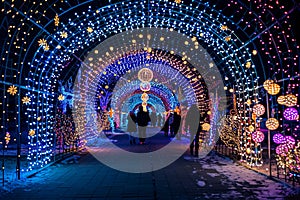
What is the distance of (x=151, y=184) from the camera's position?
7.18m

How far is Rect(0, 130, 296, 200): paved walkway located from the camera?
20.4ft

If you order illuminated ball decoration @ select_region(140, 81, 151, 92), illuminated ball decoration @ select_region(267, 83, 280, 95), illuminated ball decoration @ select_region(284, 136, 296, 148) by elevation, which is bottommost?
illuminated ball decoration @ select_region(284, 136, 296, 148)

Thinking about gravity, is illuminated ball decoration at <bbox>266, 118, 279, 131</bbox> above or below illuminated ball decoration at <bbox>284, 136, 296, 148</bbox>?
above

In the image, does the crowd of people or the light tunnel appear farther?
the crowd of people

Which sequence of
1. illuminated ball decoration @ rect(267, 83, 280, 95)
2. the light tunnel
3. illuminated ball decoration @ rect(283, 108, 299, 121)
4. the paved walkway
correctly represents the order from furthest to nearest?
1. the light tunnel
2. illuminated ball decoration @ rect(267, 83, 280, 95)
3. illuminated ball decoration @ rect(283, 108, 299, 121)
4. the paved walkway

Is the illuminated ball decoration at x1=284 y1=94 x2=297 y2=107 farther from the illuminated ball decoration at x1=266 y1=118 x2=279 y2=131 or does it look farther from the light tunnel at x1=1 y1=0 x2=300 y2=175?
the light tunnel at x1=1 y1=0 x2=300 y2=175

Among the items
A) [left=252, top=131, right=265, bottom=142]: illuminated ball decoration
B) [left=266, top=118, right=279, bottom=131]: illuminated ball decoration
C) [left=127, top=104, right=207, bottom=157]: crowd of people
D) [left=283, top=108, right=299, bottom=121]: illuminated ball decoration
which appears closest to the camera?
[left=283, top=108, right=299, bottom=121]: illuminated ball decoration

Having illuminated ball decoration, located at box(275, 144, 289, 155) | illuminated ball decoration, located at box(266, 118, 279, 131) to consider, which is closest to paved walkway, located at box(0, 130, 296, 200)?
illuminated ball decoration, located at box(275, 144, 289, 155)

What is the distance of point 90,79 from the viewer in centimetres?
1864

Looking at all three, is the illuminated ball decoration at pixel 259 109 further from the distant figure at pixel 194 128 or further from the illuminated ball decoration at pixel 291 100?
the distant figure at pixel 194 128

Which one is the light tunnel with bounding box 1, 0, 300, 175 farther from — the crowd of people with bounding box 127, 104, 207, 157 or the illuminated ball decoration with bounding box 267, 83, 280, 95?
the crowd of people with bounding box 127, 104, 207, 157

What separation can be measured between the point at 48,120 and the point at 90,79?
7.94 metres

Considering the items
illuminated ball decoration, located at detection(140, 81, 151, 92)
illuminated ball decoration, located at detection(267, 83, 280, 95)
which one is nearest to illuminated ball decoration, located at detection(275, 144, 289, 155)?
illuminated ball decoration, located at detection(267, 83, 280, 95)

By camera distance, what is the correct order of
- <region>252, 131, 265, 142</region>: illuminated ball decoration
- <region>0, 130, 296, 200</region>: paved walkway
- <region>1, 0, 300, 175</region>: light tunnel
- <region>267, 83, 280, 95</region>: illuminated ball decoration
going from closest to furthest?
<region>0, 130, 296, 200</region>: paved walkway < <region>267, 83, 280, 95</region>: illuminated ball decoration < <region>252, 131, 265, 142</region>: illuminated ball decoration < <region>1, 0, 300, 175</region>: light tunnel
